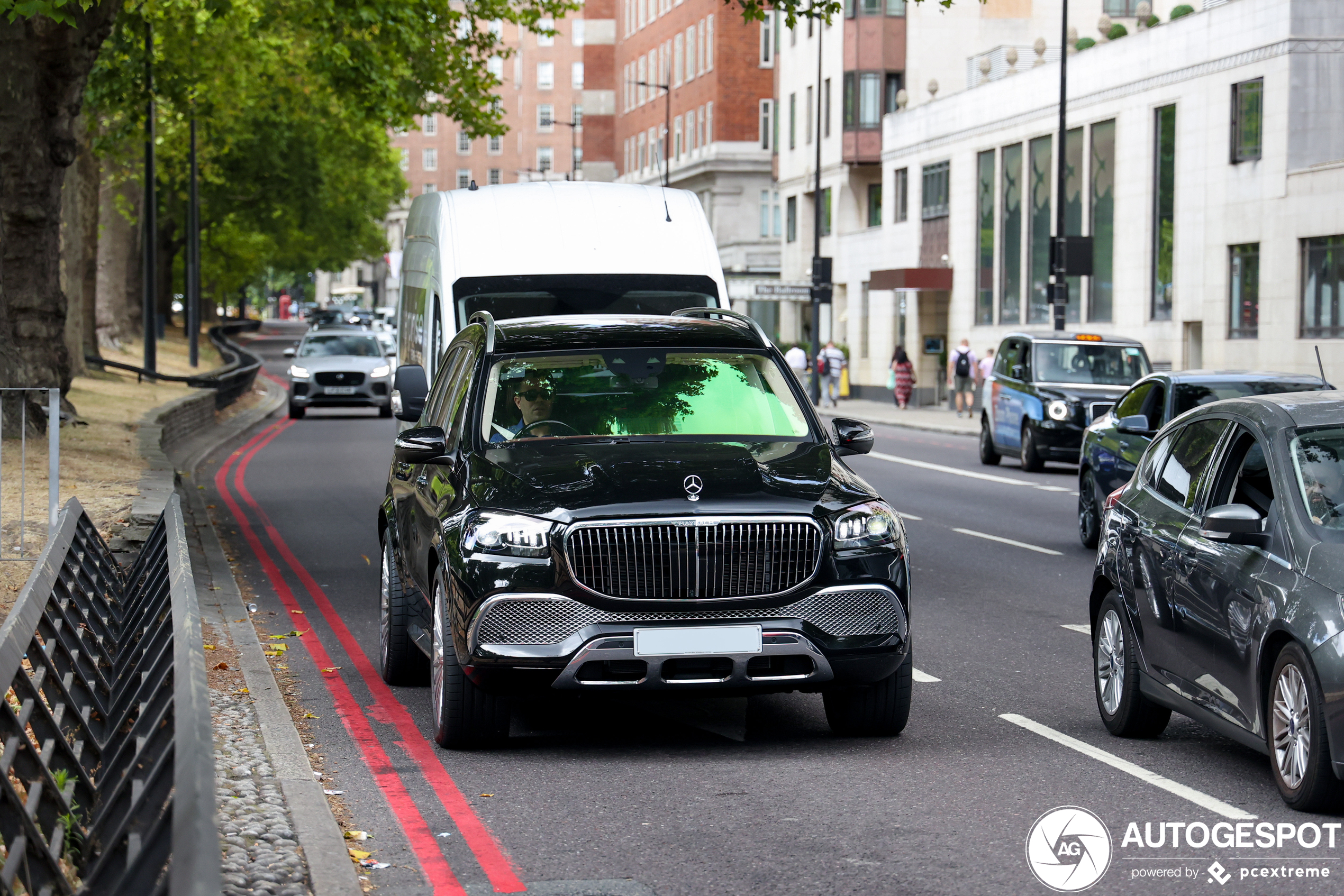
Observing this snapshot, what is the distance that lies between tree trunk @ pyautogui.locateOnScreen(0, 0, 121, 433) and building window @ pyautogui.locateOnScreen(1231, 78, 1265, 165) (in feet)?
79.9

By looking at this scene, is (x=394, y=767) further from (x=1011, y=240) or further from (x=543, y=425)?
(x=1011, y=240)

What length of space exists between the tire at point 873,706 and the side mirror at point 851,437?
1.23 m

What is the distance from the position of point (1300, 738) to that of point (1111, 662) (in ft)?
6.07

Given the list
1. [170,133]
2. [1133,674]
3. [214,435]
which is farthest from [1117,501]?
[170,133]

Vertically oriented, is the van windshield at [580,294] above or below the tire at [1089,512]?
above

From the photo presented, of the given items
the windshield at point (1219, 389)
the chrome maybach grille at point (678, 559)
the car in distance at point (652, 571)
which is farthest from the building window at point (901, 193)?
the chrome maybach grille at point (678, 559)

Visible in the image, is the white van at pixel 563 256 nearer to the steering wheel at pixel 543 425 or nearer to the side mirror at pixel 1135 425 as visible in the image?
the side mirror at pixel 1135 425

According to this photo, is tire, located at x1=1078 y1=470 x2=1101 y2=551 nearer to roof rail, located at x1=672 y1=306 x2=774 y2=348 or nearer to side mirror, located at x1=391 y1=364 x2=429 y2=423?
roof rail, located at x1=672 y1=306 x2=774 y2=348

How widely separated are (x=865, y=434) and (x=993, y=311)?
42.7 metres

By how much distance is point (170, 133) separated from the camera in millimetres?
55312

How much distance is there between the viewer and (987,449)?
28.9m

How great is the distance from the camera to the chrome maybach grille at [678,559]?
7.36 m

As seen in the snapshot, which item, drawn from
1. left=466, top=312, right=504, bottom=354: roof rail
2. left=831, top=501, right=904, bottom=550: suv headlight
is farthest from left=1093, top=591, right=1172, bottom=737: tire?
left=466, top=312, right=504, bottom=354: roof rail

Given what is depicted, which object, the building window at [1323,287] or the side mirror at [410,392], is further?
the building window at [1323,287]
